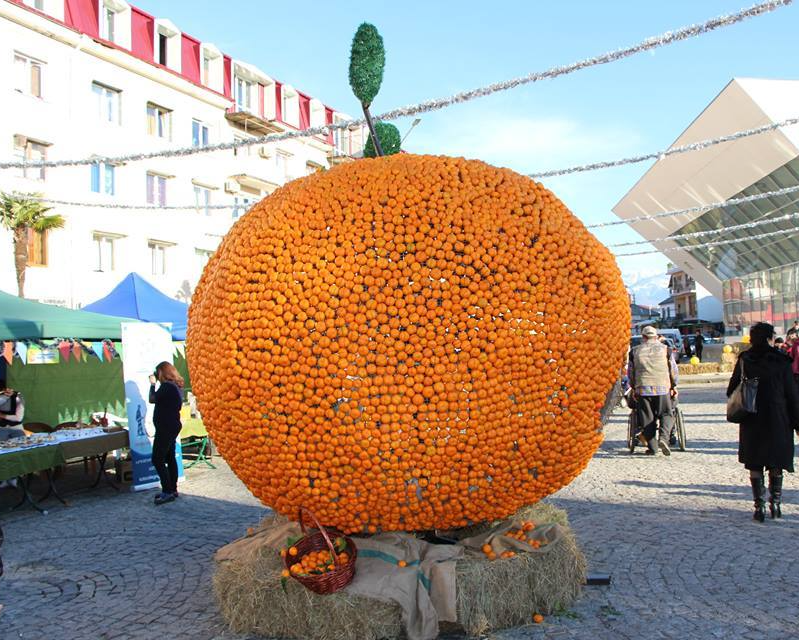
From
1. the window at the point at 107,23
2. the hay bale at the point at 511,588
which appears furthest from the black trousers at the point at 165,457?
the window at the point at 107,23

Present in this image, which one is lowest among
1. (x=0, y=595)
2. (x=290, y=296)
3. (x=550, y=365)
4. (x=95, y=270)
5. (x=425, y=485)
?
(x=0, y=595)

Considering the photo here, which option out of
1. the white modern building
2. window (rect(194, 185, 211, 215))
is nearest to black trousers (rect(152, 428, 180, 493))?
the white modern building

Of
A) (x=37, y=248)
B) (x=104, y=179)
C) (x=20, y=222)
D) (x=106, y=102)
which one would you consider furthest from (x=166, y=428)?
(x=106, y=102)

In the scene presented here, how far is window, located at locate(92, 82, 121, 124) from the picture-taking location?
24453 millimetres

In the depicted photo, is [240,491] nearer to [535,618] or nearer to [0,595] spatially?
[0,595]

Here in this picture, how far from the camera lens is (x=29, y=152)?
72.2 feet

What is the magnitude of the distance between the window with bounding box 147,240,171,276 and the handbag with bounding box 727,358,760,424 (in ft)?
78.8

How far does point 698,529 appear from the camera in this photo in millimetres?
6211

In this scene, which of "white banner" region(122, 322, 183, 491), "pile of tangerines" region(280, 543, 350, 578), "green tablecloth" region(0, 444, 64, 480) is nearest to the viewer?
"pile of tangerines" region(280, 543, 350, 578)

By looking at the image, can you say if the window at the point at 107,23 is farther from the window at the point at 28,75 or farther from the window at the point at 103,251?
the window at the point at 103,251

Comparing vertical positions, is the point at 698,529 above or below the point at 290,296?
below

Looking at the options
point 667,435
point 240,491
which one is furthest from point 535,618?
point 667,435

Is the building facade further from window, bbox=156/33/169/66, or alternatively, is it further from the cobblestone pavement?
window, bbox=156/33/169/66

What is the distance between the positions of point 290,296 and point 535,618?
8.23ft
